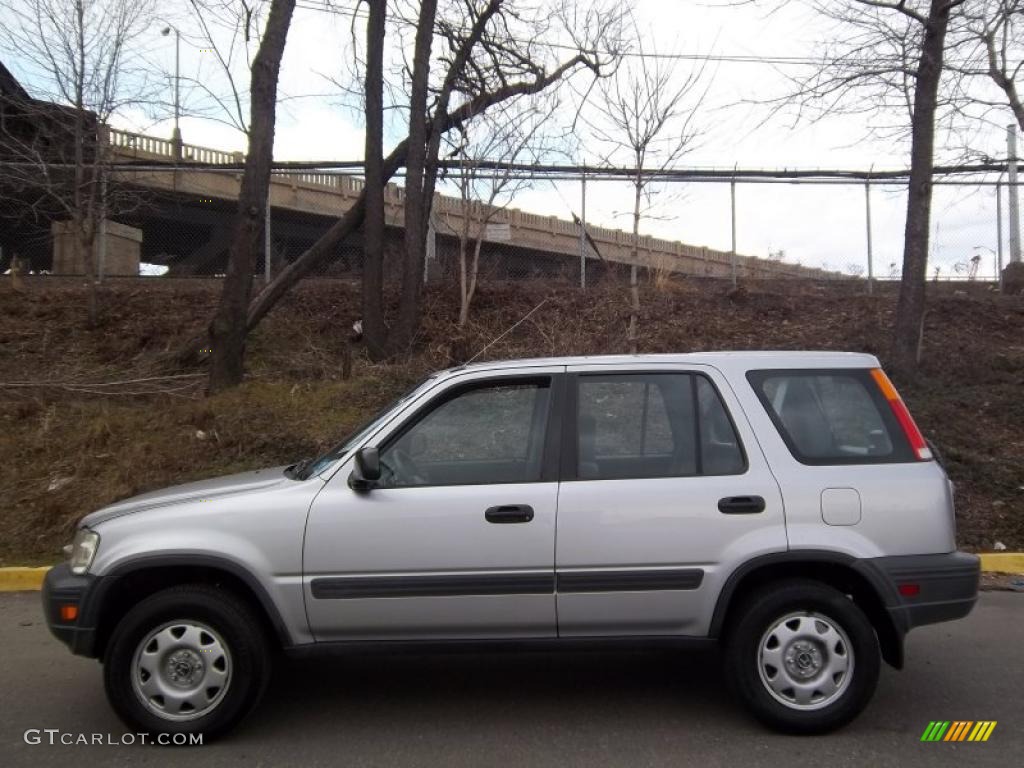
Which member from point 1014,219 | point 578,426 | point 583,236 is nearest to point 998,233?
point 1014,219

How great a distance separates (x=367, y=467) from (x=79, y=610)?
5.00ft

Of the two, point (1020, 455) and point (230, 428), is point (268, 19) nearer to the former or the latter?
point (230, 428)

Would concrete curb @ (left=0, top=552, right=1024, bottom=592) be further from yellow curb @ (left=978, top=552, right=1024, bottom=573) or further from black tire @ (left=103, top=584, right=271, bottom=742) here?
black tire @ (left=103, top=584, right=271, bottom=742)

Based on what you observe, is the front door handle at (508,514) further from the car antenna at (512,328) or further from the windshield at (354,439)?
the car antenna at (512,328)

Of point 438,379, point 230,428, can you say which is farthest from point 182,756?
point 230,428

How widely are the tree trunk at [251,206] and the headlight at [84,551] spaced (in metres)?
7.08

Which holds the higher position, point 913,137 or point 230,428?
point 913,137

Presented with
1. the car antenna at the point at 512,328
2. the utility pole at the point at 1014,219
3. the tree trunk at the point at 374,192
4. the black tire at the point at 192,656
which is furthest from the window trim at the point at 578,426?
the utility pole at the point at 1014,219

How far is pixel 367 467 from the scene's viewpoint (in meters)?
3.95

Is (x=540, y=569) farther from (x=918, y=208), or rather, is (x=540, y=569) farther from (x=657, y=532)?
(x=918, y=208)

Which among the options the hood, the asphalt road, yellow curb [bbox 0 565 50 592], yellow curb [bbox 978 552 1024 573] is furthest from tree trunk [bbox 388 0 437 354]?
the hood

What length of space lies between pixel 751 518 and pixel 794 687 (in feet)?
2.75

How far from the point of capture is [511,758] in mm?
3889

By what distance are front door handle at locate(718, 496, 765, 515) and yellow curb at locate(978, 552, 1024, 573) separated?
4192 millimetres
